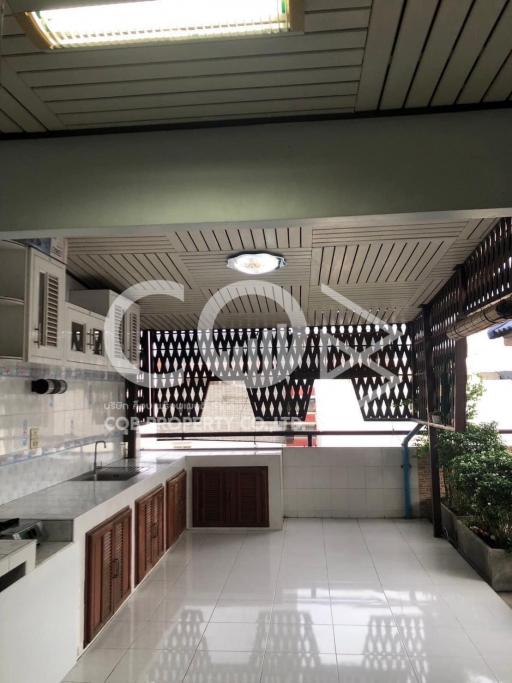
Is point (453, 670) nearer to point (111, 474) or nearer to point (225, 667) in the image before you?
point (225, 667)

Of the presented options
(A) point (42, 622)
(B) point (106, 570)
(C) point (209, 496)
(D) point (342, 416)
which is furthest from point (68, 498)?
(D) point (342, 416)

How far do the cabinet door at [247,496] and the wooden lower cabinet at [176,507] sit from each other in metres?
0.50

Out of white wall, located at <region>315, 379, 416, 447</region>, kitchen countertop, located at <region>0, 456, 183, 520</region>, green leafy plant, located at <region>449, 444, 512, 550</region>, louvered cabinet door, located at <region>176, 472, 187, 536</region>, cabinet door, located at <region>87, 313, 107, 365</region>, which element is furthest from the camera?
white wall, located at <region>315, 379, 416, 447</region>

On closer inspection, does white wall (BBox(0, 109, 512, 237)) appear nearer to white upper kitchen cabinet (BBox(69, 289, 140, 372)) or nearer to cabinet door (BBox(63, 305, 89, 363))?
cabinet door (BBox(63, 305, 89, 363))

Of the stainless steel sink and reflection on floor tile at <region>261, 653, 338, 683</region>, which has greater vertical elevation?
the stainless steel sink

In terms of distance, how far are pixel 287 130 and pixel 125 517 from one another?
288 cm

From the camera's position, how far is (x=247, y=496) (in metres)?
5.47

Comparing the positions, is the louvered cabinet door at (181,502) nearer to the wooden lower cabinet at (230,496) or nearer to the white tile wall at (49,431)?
the wooden lower cabinet at (230,496)

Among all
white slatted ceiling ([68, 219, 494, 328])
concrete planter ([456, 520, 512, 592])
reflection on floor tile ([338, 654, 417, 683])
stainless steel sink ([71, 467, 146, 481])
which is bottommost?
reflection on floor tile ([338, 654, 417, 683])

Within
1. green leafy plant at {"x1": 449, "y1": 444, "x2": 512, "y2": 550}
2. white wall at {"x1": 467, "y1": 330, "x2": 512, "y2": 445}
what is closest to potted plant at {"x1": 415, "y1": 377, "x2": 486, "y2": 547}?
white wall at {"x1": 467, "y1": 330, "x2": 512, "y2": 445}

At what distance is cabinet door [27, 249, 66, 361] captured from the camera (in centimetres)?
269

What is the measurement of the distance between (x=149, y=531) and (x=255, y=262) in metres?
2.43

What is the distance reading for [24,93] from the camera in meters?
1.55

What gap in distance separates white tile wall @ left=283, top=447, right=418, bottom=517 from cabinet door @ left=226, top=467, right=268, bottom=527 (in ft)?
1.78
